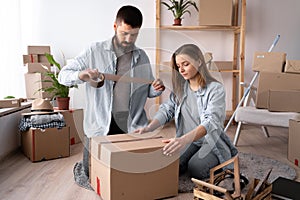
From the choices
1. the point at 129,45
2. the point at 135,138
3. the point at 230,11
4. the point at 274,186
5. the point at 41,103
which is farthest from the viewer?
the point at 230,11

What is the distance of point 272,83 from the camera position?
2.59 m

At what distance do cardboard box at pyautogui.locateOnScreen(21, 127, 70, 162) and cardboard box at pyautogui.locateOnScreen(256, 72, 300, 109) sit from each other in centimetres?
158

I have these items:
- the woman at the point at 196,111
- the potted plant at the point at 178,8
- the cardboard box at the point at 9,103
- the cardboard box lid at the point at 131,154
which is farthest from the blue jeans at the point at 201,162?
the potted plant at the point at 178,8

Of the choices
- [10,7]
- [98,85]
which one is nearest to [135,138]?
[98,85]

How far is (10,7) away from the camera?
2.84 metres

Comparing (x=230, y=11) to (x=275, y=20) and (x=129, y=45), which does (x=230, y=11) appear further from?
(x=129, y=45)

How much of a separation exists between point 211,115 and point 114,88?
54cm

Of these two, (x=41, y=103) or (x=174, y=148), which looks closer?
(x=174, y=148)

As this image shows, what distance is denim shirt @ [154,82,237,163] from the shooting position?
1.59 metres

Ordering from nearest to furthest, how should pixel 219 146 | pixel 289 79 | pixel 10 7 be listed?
pixel 219 146 → pixel 289 79 → pixel 10 7

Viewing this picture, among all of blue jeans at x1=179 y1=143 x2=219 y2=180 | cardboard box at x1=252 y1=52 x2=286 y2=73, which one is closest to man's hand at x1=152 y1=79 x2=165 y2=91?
blue jeans at x1=179 y1=143 x2=219 y2=180

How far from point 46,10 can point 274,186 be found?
2.80m

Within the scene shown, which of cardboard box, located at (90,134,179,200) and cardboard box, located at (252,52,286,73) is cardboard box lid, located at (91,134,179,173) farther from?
cardboard box, located at (252,52,286,73)

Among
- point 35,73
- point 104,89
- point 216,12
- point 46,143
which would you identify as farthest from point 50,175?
point 216,12
